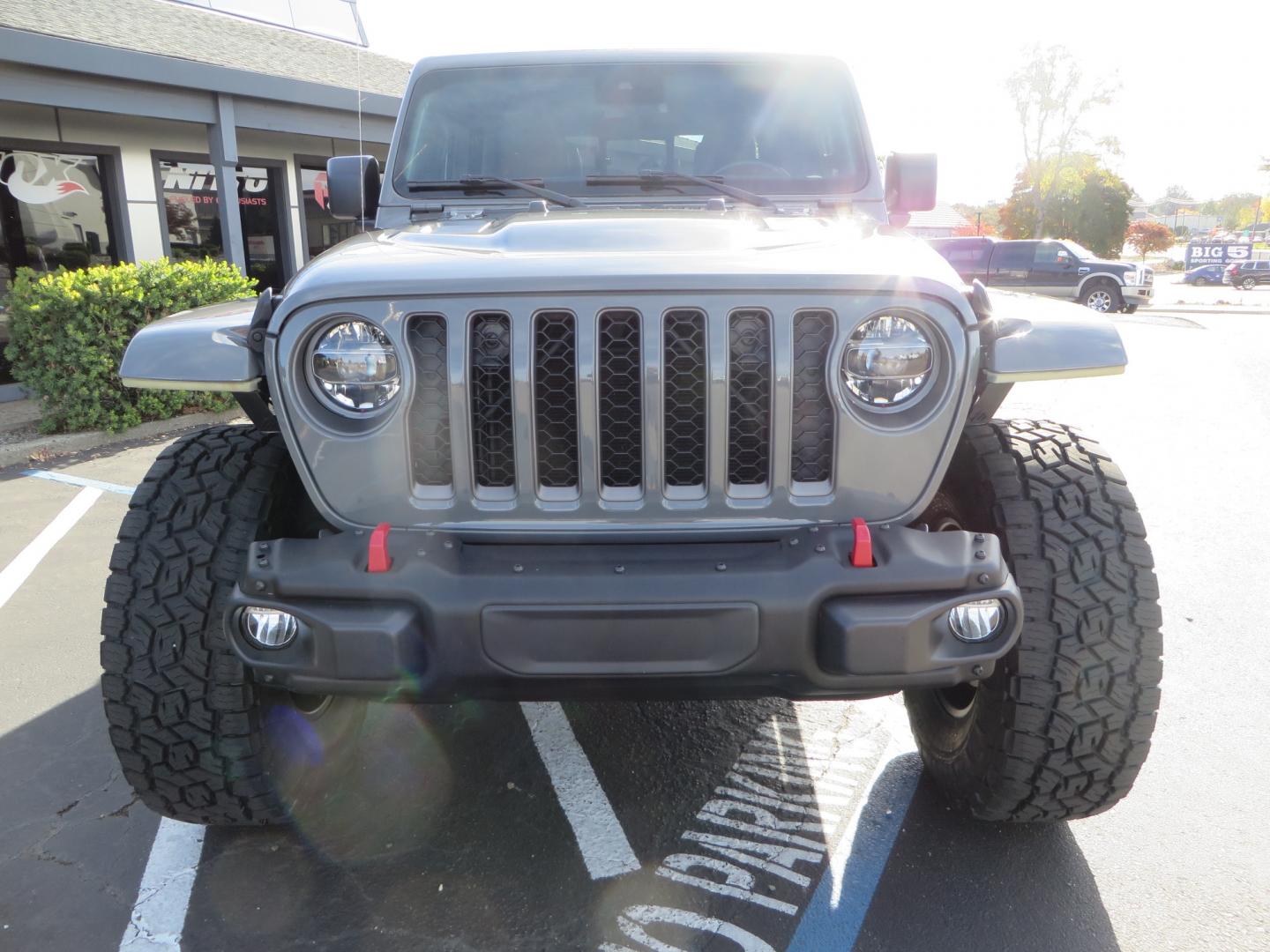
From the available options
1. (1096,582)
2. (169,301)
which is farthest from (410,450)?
(169,301)

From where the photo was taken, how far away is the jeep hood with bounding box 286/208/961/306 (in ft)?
6.32

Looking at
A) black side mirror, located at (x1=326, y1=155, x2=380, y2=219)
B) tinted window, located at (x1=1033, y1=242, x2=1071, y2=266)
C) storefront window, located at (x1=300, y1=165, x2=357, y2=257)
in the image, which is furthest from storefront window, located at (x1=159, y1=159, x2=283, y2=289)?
tinted window, located at (x1=1033, y1=242, x2=1071, y2=266)

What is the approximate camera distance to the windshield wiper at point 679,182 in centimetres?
298

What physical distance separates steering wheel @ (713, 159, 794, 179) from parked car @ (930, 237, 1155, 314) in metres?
18.1

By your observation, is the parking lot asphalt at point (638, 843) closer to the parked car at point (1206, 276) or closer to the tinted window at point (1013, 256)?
the tinted window at point (1013, 256)

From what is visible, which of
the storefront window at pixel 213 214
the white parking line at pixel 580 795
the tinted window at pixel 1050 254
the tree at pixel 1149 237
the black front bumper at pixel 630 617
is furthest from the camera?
the tree at pixel 1149 237

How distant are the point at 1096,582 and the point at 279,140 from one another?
13.1m

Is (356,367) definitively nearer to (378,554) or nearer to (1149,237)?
(378,554)

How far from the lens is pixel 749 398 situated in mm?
2008

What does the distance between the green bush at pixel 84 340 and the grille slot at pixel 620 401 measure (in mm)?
6536

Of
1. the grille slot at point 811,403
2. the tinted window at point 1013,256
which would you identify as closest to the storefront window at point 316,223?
the grille slot at point 811,403

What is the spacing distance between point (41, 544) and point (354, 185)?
2.86m

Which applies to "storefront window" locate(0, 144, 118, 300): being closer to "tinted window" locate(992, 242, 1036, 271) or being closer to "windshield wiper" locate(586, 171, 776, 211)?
"windshield wiper" locate(586, 171, 776, 211)

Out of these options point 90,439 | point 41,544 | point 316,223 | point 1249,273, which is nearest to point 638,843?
point 41,544
